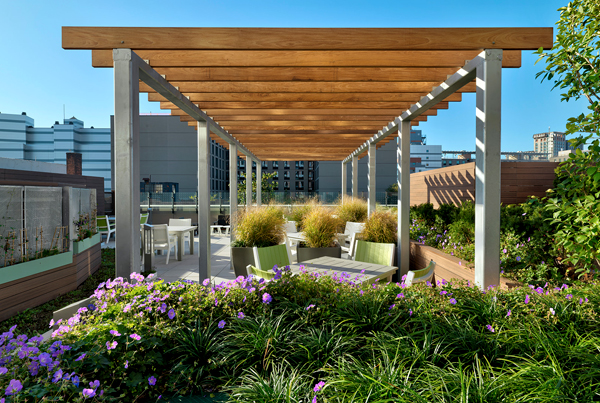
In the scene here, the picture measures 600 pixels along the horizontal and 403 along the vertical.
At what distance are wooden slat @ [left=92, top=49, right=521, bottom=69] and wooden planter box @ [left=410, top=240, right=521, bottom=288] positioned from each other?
85.4 inches

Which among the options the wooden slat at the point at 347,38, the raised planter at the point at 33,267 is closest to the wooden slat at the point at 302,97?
the wooden slat at the point at 347,38

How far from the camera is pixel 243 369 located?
1.75 meters

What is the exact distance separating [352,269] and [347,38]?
2.33 meters

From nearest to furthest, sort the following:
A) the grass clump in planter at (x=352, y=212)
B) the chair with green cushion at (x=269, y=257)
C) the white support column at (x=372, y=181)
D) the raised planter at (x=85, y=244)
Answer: the chair with green cushion at (x=269, y=257) < the raised planter at (x=85, y=244) < the white support column at (x=372, y=181) < the grass clump in planter at (x=352, y=212)

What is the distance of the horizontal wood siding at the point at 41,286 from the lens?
162 inches

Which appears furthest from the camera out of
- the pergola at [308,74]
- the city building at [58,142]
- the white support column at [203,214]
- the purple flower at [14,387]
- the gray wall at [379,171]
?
the city building at [58,142]

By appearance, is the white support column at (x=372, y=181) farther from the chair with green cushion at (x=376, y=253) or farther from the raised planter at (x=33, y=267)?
the raised planter at (x=33, y=267)

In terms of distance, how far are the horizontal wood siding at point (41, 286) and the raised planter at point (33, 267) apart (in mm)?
46

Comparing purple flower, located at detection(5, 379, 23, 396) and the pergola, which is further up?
the pergola

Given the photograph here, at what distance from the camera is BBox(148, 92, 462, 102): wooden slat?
4660mm

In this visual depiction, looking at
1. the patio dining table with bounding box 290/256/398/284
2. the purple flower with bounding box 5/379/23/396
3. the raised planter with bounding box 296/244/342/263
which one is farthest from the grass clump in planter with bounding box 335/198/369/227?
the purple flower with bounding box 5/379/23/396

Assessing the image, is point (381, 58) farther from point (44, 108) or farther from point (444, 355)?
point (44, 108)

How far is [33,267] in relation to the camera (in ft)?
14.9

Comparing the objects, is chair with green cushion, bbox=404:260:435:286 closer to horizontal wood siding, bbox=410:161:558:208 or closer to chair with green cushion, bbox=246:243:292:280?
chair with green cushion, bbox=246:243:292:280
